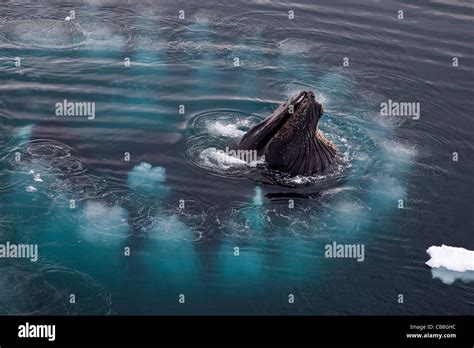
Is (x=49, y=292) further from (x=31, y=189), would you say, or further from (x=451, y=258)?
(x=451, y=258)

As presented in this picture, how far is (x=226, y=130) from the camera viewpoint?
39406mm

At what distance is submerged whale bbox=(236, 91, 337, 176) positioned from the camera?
35812 millimetres

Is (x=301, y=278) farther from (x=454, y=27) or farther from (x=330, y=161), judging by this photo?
(x=454, y=27)

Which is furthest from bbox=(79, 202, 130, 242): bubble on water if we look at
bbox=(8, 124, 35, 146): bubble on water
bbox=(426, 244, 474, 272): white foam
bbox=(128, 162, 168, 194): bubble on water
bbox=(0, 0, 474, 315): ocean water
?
bbox=(426, 244, 474, 272): white foam

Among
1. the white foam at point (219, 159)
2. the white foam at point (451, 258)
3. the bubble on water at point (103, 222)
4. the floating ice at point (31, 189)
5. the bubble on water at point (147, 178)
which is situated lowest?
the white foam at point (451, 258)

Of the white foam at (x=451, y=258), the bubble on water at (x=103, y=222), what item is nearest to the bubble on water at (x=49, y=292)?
the bubble on water at (x=103, y=222)

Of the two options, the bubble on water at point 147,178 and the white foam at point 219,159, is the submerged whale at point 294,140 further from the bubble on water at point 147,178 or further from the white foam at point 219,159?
the bubble on water at point 147,178

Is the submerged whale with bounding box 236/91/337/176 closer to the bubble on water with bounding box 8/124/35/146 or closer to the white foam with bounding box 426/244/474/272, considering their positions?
→ the white foam with bounding box 426/244/474/272

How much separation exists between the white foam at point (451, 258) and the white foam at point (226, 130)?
9401mm

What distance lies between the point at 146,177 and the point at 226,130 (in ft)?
14.9

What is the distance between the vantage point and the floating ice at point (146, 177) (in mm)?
36281

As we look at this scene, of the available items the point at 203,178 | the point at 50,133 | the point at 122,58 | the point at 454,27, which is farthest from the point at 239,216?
the point at 454,27

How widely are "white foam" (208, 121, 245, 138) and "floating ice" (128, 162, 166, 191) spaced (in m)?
3.30

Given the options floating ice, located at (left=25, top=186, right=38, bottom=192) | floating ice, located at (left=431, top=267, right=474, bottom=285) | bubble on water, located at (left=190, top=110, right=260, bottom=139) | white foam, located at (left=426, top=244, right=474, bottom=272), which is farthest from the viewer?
bubble on water, located at (left=190, top=110, right=260, bottom=139)
